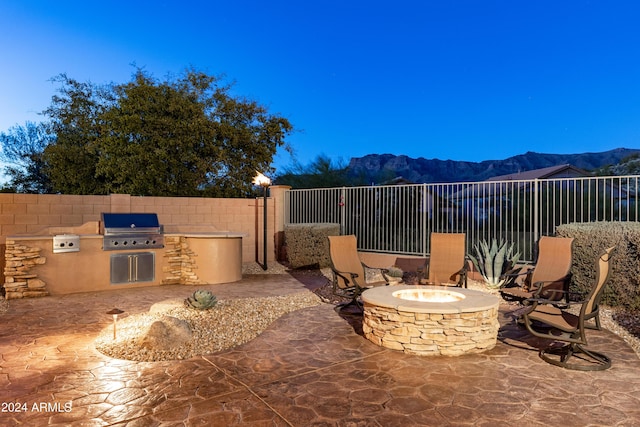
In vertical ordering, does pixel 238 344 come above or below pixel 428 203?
below

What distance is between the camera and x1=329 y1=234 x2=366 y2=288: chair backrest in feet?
21.1

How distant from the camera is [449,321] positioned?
411 cm

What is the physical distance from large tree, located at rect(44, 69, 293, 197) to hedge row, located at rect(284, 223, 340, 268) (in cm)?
513

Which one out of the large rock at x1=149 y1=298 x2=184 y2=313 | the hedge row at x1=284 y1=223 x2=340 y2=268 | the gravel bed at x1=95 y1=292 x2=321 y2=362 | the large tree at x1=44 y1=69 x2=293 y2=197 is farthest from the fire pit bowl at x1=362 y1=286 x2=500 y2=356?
the large tree at x1=44 y1=69 x2=293 y2=197

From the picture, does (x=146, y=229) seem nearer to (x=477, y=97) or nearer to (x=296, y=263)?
(x=296, y=263)

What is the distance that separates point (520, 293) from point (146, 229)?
678 centimetres

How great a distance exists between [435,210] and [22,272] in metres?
8.32

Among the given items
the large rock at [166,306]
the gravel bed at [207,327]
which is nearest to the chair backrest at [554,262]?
the gravel bed at [207,327]

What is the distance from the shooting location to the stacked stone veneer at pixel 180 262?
848 cm

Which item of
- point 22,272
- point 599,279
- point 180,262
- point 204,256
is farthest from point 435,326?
point 22,272

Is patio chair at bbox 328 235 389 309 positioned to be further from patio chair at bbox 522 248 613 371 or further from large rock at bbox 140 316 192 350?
patio chair at bbox 522 248 613 371

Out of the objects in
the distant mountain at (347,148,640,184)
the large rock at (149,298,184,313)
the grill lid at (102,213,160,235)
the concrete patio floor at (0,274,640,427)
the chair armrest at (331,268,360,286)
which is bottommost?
the concrete patio floor at (0,274,640,427)

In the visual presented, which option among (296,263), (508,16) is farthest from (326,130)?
(296,263)

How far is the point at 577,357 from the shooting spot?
4.02 meters
